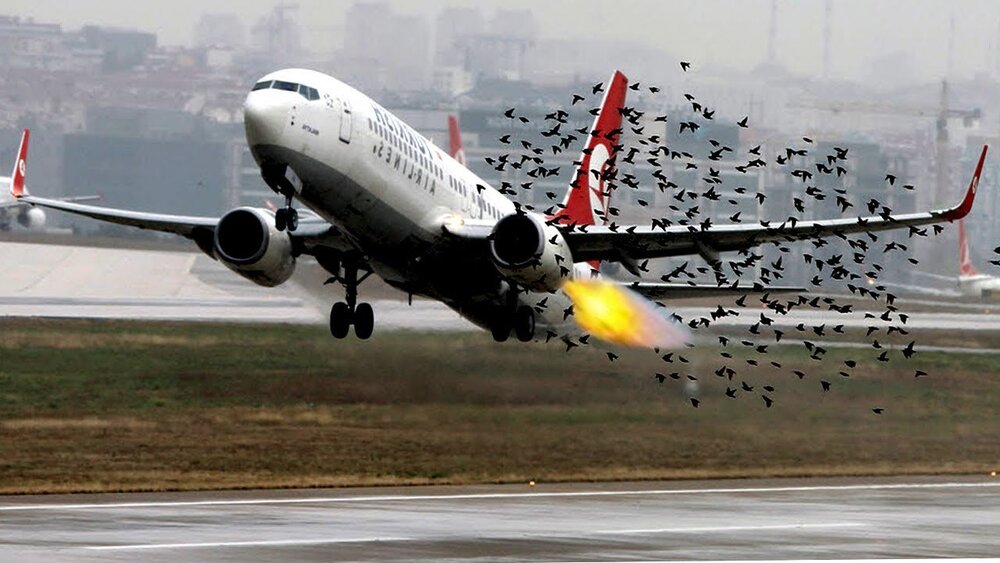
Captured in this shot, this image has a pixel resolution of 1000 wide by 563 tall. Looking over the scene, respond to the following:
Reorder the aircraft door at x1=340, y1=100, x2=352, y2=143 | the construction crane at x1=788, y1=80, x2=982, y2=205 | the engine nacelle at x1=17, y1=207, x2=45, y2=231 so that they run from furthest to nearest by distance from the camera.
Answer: the engine nacelle at x1=17, y1=207, x2=45, y2=231 < the construction crane at x1=788, y1=80, x2=982, y2=205 < the aircraft door at x1=340, y1=100, x2=352, y2=143

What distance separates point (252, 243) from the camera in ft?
131

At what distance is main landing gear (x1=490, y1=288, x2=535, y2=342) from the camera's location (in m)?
42.2

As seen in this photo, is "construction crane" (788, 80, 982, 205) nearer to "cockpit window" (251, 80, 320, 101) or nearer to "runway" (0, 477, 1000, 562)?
"cockpit window" (251, 80, 320, 101)

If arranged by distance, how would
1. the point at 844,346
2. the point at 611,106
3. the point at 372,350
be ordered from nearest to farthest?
1. the point at 372,350
2. the point at 611,106
3. the point at 844,346

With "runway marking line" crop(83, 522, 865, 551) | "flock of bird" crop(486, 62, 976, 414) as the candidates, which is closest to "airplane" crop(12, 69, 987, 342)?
"flock of bird" crop(486, 62, 976, 414)

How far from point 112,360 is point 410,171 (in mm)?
16942

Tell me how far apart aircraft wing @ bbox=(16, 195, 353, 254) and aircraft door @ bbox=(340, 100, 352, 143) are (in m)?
3.80

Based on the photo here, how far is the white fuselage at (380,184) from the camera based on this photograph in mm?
35906

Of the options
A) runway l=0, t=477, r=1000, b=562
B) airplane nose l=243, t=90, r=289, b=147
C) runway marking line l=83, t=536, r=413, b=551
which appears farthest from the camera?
airplane nose l=243, t=90, r=289, b=147

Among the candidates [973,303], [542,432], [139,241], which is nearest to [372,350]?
[542,432]

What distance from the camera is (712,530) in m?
25.3

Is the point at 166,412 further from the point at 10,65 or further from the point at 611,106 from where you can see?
the point at 10,65

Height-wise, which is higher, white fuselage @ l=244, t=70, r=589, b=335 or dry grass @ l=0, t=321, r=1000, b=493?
white fuselage @ l=244, t=70, r=589, b=335

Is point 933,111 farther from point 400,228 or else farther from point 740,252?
point 400,228
